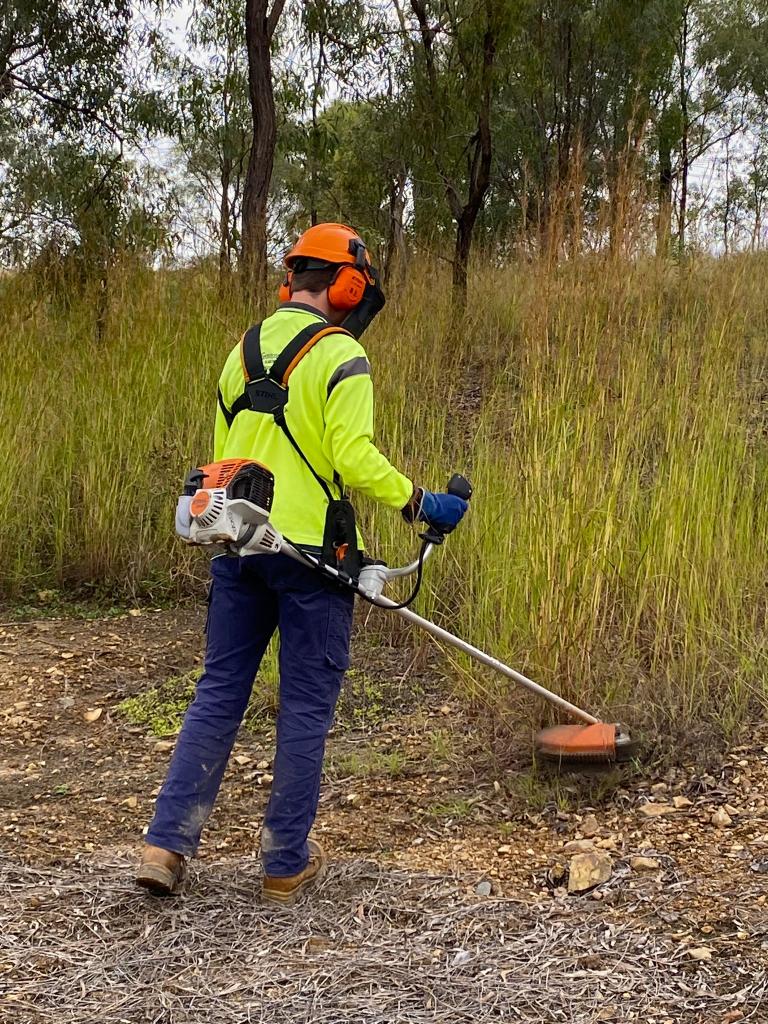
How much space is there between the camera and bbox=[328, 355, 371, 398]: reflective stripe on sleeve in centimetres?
302

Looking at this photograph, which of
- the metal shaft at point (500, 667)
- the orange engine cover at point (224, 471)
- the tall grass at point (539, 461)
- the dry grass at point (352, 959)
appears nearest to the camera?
the dry grass at point (352, 959)

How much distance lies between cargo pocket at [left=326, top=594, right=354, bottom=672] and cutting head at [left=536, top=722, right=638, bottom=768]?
0.98m

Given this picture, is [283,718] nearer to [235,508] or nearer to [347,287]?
[235,508]

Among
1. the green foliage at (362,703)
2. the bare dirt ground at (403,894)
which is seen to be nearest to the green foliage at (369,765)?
the bare dirt ground at (403,894)

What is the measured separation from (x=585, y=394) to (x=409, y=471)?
5.39 feet

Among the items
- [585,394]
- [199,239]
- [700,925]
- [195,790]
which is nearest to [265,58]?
[199,239]

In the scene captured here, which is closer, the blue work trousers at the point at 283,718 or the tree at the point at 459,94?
the blue work trousers at the point at 283,718

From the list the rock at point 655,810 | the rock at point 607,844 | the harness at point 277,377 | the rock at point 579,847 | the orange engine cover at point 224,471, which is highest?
the harness at point 277,377

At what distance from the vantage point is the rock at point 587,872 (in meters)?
3.21

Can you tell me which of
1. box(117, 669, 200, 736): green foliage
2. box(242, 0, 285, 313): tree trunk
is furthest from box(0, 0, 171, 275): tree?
box(117, 669, 200, 736): green foliage

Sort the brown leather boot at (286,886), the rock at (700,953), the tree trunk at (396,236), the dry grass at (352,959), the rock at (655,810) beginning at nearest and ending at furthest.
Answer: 1. the dry grass at (352,959)
2. the rock at (700,953)
3. the brown leather boot at (286,886)
4. the rock at (655,810)
5. the tree trunk at (396,236)

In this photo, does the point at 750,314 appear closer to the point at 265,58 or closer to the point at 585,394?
the point at 585,394

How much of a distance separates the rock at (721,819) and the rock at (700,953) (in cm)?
73

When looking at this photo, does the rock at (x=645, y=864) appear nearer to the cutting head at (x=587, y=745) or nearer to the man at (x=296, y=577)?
the cutting head at (x=587, y=745)
